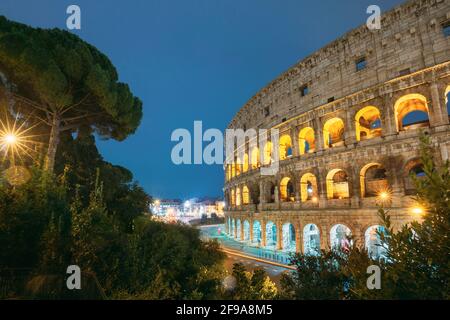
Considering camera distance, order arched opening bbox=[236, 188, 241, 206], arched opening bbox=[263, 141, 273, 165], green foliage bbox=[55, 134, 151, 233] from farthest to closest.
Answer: arched opening bbox=[236, 188, 241, 206] → arched opening bbox=[263, 141, 273, 165] → green foliage bbox=[55, 134, 151, 233]

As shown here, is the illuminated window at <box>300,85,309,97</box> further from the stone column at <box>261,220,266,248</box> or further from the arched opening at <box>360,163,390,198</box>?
the stone column at <box>261,220,266,248</box>

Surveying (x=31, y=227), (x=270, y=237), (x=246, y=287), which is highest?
(x=31, y=227)

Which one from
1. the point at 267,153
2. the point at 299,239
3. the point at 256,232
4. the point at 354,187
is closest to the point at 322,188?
the point at 354,187

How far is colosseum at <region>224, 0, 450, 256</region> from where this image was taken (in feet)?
43.8

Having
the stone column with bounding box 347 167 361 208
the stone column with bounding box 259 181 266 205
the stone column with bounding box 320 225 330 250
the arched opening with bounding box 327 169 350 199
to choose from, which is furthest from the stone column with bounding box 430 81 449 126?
the stone column with bounding box 259 181 266 205

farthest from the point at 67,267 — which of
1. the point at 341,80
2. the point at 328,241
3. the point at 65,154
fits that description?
the point at 341,80

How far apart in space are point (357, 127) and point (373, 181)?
3.94m

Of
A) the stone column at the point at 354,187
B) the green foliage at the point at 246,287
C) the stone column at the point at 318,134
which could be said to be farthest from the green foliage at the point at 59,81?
the stone column at the point at 354,187

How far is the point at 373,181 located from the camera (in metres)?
16.1

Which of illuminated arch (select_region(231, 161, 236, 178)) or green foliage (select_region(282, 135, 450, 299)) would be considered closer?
green foliage (select_region(282, 135, 450, 299))

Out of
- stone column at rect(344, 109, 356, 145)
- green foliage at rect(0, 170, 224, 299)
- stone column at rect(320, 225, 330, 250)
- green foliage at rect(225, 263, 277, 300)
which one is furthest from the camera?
stone column at rect(320, 225, 330, 250)

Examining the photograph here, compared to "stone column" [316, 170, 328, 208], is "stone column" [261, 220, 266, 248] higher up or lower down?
lower down

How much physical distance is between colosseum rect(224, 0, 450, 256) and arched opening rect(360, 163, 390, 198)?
6cm

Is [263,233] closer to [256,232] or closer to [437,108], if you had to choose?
[256,232]
